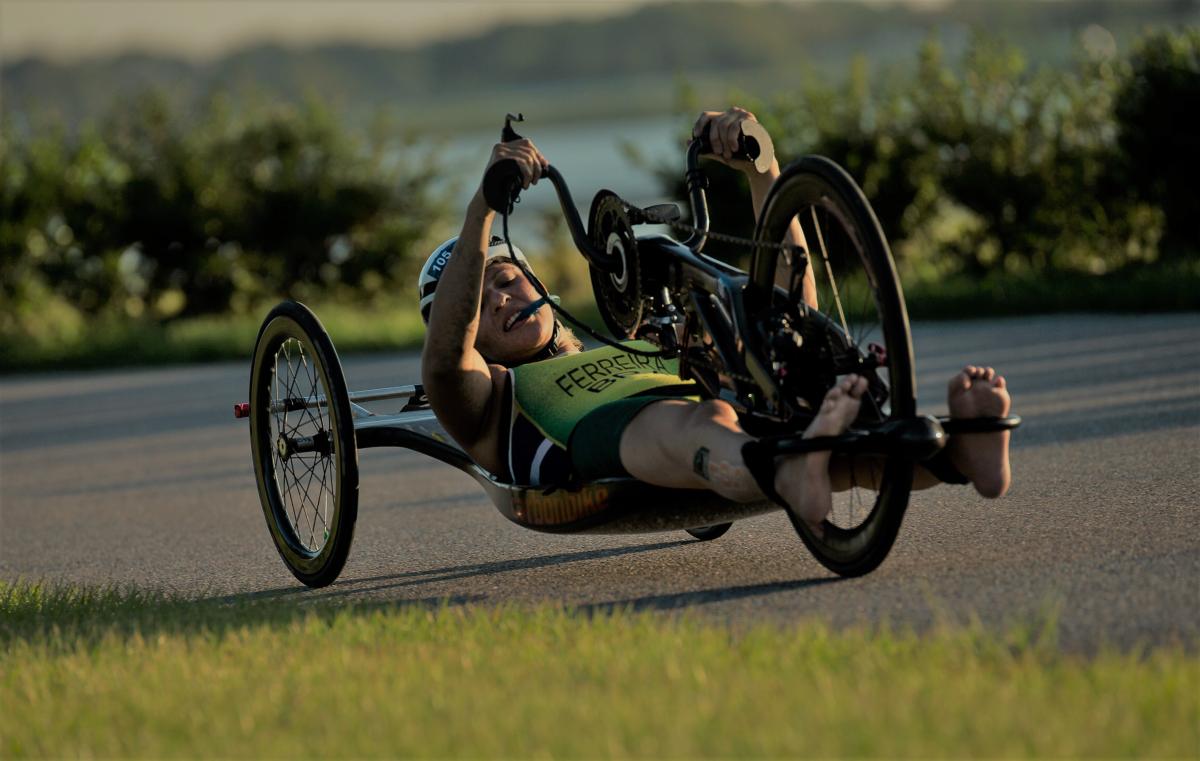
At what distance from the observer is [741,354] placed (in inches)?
185

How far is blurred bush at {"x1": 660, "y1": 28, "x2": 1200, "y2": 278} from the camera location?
14.6m

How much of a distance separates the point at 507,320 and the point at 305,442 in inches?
31.1

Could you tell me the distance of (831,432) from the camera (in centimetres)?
428

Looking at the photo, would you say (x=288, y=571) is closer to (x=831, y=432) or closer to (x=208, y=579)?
(x=208, y=579)

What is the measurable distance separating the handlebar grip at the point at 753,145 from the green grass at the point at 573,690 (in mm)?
1440

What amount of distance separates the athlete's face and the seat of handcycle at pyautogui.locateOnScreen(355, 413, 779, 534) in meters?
0.40

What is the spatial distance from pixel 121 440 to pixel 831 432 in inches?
317

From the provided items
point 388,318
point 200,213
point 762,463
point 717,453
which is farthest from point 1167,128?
point 762,463

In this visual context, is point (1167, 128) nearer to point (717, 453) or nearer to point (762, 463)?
point (717, 453)

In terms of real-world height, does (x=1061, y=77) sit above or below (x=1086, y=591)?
above

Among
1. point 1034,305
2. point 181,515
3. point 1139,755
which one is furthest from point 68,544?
point 1034,305

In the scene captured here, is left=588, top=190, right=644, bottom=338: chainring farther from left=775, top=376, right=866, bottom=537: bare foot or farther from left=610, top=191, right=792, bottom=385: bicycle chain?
left=775, top=376, right=866, bottom=537: bare foot

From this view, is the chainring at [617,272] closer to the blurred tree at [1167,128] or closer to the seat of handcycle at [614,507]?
the seat of handcycle at [614,507]

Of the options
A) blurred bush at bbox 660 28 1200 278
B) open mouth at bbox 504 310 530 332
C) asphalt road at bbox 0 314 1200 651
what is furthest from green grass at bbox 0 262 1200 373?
open mouth at bbox 504 310 530 332
